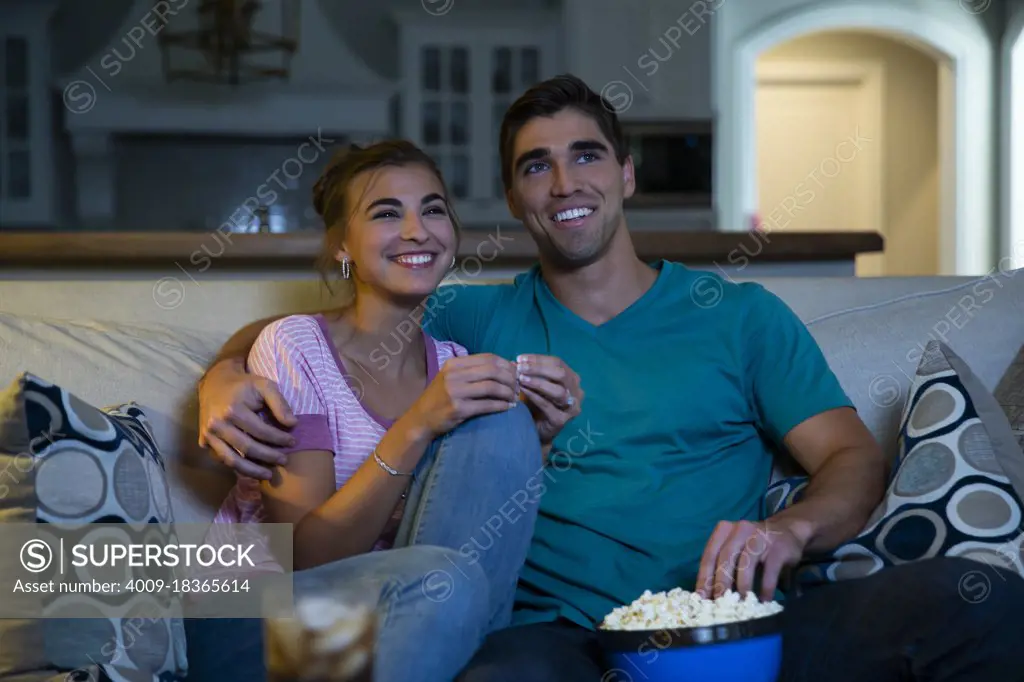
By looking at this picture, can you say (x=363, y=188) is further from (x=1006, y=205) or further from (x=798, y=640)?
(x=1006, y=205)

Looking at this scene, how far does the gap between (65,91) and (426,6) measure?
1.85 metres

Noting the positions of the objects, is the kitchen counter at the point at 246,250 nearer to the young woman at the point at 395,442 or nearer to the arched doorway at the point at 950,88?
the young woman at the point at 395,442

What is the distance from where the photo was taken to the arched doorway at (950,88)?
5.64m

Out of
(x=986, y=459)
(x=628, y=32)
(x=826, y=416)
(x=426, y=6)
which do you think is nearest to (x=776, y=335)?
(x=826, y=416)

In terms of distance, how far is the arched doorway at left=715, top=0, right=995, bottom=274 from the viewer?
5641 mm

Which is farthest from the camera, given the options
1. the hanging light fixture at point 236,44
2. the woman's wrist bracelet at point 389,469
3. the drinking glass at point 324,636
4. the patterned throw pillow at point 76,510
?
the hanging light fixture at point 236,44

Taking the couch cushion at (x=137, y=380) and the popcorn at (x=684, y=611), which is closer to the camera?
the popcorn at (x=684, y=611)

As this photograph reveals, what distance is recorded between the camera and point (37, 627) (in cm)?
106

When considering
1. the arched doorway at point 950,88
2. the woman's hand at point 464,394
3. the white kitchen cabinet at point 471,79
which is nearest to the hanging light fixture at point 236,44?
the white kitchen cabinet at point 471,79

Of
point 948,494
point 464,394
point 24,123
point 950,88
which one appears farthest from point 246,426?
point 950,88

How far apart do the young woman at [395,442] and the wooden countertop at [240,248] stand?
0.50 meters

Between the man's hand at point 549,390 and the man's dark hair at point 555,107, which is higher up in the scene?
the man's dark hair at point 555,107

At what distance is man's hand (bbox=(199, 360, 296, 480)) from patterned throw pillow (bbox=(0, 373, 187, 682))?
0.36ft

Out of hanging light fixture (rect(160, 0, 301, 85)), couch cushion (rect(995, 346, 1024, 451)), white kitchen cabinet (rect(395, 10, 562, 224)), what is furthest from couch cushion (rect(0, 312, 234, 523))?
white kitchen cabinet (rect(395, 10, 562, 224))
